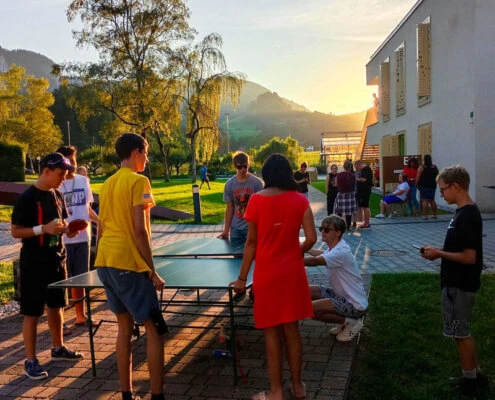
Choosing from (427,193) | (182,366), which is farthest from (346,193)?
(182,366)

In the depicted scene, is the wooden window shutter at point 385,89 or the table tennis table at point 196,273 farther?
the wooden window shutter at point 385,89

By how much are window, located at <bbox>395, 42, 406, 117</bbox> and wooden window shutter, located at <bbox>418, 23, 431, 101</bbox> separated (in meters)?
2.79

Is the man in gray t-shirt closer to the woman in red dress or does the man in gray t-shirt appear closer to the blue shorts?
the woman in red dress

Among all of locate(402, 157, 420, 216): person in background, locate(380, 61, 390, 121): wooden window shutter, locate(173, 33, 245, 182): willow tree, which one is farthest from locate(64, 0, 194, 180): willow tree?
locate(402, 157, 420, 216): person in background

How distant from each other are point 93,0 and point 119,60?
370 cm

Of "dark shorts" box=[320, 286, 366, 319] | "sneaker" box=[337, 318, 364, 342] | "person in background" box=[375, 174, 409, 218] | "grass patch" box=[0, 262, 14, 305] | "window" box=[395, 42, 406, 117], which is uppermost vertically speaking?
"window" box=[395, 42, 406, 117]

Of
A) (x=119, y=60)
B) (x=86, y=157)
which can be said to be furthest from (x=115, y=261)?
(x=86, y=157)

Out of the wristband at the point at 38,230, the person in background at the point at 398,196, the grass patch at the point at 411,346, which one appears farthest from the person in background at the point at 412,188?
the wristband at the point at 38,230

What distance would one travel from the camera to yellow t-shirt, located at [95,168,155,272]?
331 centimetres

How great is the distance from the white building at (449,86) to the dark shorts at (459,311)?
11.3 m

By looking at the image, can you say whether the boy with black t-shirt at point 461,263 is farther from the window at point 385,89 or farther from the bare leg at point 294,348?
the window at point 385,89

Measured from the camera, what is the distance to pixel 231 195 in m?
6.07

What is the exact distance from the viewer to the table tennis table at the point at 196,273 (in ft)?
13.0

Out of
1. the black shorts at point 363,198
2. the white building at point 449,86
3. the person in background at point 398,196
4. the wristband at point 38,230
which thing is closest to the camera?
the wristband at point 38,230
